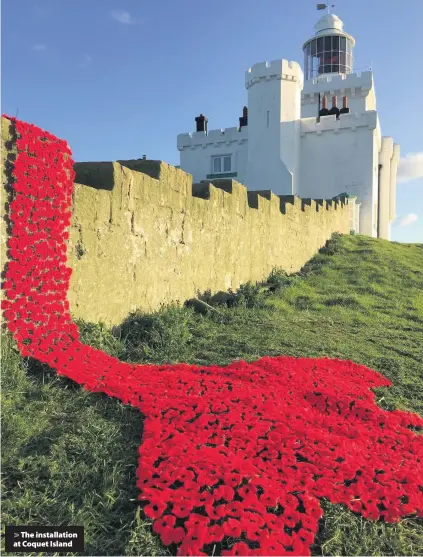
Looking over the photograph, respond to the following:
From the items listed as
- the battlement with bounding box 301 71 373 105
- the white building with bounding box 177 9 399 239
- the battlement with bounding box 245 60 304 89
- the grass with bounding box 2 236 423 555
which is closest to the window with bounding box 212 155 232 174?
the white building with bounding box 177 9 399 239

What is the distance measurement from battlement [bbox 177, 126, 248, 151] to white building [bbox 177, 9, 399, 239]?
0.18 ft

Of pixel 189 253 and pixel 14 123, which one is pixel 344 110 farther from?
pixel 14 123

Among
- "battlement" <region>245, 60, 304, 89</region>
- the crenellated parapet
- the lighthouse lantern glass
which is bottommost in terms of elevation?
the crenellated parapet

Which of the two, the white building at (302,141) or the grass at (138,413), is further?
the white building at (302,141)

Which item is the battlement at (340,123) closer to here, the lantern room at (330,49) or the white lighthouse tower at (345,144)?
the white lighthouse tower at (345,144)

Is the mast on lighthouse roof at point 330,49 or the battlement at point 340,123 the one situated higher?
the mast on lighthouse roof at point 330,49

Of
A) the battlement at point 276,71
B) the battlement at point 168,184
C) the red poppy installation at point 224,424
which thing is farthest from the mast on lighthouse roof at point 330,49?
the red poppy installation at point 224,424

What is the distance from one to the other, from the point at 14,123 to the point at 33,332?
4.94ft

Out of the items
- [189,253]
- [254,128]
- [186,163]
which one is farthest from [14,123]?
[186,163]

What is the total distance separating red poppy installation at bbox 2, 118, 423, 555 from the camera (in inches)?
86.0

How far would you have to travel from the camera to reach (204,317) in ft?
19.4

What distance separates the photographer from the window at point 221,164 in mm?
27422

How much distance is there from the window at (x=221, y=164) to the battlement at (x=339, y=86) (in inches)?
210

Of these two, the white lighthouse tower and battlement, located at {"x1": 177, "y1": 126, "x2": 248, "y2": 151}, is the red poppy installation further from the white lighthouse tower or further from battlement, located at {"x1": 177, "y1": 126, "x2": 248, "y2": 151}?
battlement, located at {"x1": 177, "y1": 126, "x2": 248, "y2": 151}
